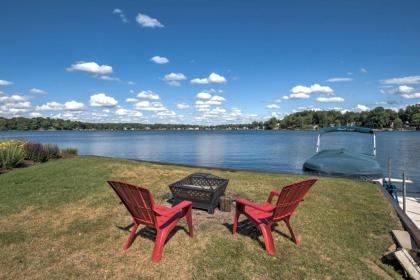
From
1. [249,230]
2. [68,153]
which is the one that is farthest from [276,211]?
[68,153]

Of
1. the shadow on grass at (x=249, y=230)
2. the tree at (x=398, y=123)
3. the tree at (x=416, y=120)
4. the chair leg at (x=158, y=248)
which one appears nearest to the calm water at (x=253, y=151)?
the shadow on grass at (x=249, y=230)

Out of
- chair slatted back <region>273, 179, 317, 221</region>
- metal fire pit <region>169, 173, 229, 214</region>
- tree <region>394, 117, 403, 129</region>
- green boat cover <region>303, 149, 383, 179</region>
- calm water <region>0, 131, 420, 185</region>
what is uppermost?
tree <region>394, 117, 403, 129</region>

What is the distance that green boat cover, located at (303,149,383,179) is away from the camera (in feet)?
53.9

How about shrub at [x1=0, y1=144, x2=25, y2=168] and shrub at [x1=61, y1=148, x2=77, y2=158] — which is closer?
shrub at [x1=0, y1=144, x2=25, y2=168]

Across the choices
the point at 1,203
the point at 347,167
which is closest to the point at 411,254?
the point at 1,203

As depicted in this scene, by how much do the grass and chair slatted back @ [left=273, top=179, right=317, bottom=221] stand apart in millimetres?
614

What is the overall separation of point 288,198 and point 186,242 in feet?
6.23

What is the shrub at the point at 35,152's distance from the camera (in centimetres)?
1398

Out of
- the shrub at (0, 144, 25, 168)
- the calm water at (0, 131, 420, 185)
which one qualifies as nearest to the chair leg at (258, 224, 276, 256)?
the shrub at (0, 144, 25, 168)

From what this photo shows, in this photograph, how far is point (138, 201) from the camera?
3.86 meters

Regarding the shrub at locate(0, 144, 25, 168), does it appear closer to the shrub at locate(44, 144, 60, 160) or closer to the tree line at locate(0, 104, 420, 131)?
the shrub at locate(44, 144, 60, 160)

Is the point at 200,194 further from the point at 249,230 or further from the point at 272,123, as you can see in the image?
the point at 272,123

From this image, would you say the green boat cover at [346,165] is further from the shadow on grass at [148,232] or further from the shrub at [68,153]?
the shrub at [68,153]

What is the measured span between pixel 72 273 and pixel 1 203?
443 centimetres
